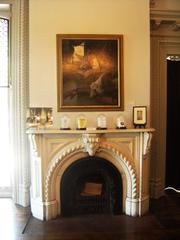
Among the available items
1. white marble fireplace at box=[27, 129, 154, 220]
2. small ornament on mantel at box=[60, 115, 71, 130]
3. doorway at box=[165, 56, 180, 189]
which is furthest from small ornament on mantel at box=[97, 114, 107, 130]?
doorway at box=[165, 56, 180, 189]

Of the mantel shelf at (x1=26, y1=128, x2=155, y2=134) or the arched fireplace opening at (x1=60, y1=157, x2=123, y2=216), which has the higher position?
the mantel shelf at (x1=26, y1=128, x2=155, y2=134)

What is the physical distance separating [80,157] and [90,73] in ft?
4.03

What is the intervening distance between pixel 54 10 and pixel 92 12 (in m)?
0.55

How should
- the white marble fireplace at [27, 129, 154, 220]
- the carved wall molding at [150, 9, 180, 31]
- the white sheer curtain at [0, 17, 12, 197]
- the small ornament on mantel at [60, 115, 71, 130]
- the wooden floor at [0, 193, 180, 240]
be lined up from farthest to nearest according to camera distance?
the white sheer curtain at [0, 17, 12, 197]
the carved wall molding at [150, 9, 180, 31]
the small ornament on mantel at [60, 115, 71, 130]
the white marble fireplace at [27, 129, 154, 220]
the wooden floor at [0, 193, 180, 240]

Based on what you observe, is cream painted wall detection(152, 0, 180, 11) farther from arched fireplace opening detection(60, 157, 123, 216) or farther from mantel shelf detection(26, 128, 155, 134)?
arched fireplace opening detection(60, 157, 123, 216)

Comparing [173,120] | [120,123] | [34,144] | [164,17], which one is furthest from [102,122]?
[164,17]

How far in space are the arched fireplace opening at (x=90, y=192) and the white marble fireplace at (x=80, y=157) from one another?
0.20ft

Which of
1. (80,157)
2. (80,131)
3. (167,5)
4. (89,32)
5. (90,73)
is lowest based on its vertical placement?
(80,157)

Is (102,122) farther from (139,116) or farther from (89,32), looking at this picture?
(89,32)

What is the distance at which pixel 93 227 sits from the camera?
3.33 meters

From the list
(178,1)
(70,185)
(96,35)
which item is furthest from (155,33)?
(70,185)

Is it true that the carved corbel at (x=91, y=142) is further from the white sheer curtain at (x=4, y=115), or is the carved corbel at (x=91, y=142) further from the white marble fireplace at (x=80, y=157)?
the white sheer curtain at (x=4, y=115)

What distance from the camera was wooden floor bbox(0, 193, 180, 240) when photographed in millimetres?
3088

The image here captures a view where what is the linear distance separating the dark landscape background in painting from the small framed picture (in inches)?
12.9
